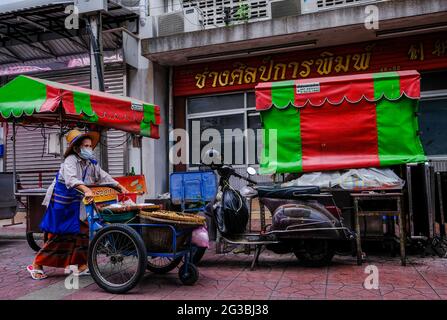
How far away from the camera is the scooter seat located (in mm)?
5703

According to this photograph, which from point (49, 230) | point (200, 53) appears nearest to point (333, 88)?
point (49, 230)

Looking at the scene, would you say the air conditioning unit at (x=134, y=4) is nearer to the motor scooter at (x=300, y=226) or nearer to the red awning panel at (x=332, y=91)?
the red awning panel at (x=332, y=91)

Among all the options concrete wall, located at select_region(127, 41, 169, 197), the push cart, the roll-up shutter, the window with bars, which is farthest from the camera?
the roll-up shutter

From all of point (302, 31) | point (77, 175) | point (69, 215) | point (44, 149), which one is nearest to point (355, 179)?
point (77, 175)

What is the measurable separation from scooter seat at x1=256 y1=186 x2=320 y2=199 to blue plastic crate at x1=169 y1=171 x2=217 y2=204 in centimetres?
227

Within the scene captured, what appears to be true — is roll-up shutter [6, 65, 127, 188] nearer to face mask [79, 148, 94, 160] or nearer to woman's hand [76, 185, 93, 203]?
face mask [79, 148, 94, 160]

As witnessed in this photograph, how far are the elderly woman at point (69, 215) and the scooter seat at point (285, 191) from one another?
6.58ft

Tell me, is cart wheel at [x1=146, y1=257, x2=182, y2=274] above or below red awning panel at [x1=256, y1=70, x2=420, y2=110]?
below

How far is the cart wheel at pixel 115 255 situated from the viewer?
4.61m

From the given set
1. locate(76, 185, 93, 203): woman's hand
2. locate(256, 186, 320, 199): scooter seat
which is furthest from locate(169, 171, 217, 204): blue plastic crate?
locate(76, 185, 93, 203): woman's hand

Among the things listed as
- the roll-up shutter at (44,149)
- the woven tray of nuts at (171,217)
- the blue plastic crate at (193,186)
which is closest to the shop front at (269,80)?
the roll-up shutter at (44,149)

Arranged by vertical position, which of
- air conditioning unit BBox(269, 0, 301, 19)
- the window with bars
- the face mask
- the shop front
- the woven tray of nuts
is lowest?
the woven tray of nuts

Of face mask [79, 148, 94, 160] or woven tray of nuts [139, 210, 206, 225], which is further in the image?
face mask [79, 148, 94, 160]
